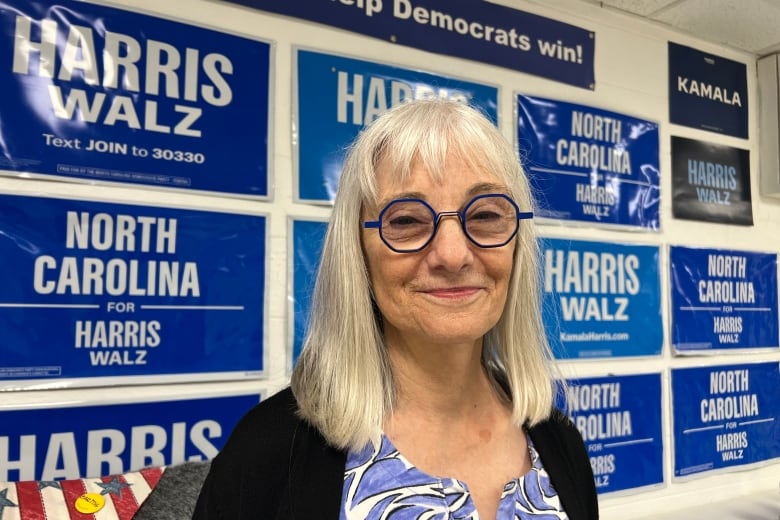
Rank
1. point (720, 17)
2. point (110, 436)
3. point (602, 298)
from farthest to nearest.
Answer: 1. point (720, 17)
2. point (602, 298)
3. point (110, 436)

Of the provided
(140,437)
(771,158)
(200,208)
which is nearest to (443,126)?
(200,208)

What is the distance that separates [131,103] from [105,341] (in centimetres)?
63

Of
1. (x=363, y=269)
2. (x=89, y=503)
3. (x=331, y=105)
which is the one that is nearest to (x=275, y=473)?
(x=363, y=269)

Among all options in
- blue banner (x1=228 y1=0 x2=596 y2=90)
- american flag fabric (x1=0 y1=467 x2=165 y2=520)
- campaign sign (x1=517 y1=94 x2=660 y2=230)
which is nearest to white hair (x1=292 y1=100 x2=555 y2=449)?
american flag fabric (x1=0 y1=467 x2=165 y2=520)

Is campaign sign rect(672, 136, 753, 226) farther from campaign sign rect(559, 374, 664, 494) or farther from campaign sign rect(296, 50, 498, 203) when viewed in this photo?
campaign sign rect(296, 50, 498, 203)

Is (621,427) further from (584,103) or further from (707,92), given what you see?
(707,92)

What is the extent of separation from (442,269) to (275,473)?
358 millimetres

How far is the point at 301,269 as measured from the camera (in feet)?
5.65

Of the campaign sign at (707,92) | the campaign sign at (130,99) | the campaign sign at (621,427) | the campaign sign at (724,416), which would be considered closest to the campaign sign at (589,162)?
the campaign sign at (707,92)

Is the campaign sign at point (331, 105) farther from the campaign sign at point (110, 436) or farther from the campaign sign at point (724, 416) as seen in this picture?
the campaign sign at point (724, 416)

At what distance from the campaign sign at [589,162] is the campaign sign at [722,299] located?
0.31m

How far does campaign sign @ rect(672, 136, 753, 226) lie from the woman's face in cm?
196

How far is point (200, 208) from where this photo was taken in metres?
1.59

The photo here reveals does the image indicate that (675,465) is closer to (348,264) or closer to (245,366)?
(245,366)
